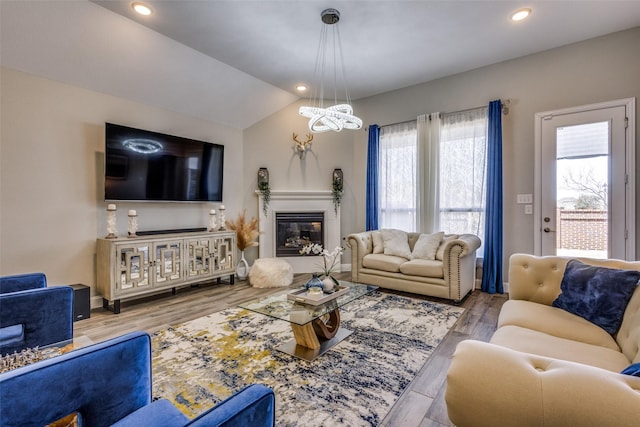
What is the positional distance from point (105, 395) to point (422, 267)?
344 centimetres

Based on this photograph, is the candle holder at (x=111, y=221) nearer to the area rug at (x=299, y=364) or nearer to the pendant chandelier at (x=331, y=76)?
the area rug at (x=299, y=364)

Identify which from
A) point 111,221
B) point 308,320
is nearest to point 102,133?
point 111,221

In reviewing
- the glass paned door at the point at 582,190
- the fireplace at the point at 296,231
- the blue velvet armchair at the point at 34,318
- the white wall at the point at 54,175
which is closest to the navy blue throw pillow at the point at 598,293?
the glass paned door at the point at 582,190

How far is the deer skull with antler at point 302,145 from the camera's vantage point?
Answer: 17.7ft

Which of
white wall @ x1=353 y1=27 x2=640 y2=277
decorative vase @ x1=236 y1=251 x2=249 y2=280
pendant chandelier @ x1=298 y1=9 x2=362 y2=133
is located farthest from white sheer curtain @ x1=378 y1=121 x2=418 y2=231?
decorative vase @ x1=236 y1=251 x2=249 y2=280

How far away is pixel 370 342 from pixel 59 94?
167 inches

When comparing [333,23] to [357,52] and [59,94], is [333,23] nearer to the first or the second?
[357,52]

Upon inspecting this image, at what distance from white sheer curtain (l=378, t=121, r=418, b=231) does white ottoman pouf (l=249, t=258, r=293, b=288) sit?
1.87 m

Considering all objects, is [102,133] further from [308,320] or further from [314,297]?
[308,320]

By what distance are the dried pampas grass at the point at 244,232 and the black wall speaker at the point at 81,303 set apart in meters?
2.09

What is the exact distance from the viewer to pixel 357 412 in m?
1.73

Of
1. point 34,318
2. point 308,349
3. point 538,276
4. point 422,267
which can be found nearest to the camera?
point 34,318

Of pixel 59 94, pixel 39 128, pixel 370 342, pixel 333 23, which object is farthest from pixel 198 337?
Answer: pixel 333 23

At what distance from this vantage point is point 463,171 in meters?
4.35
